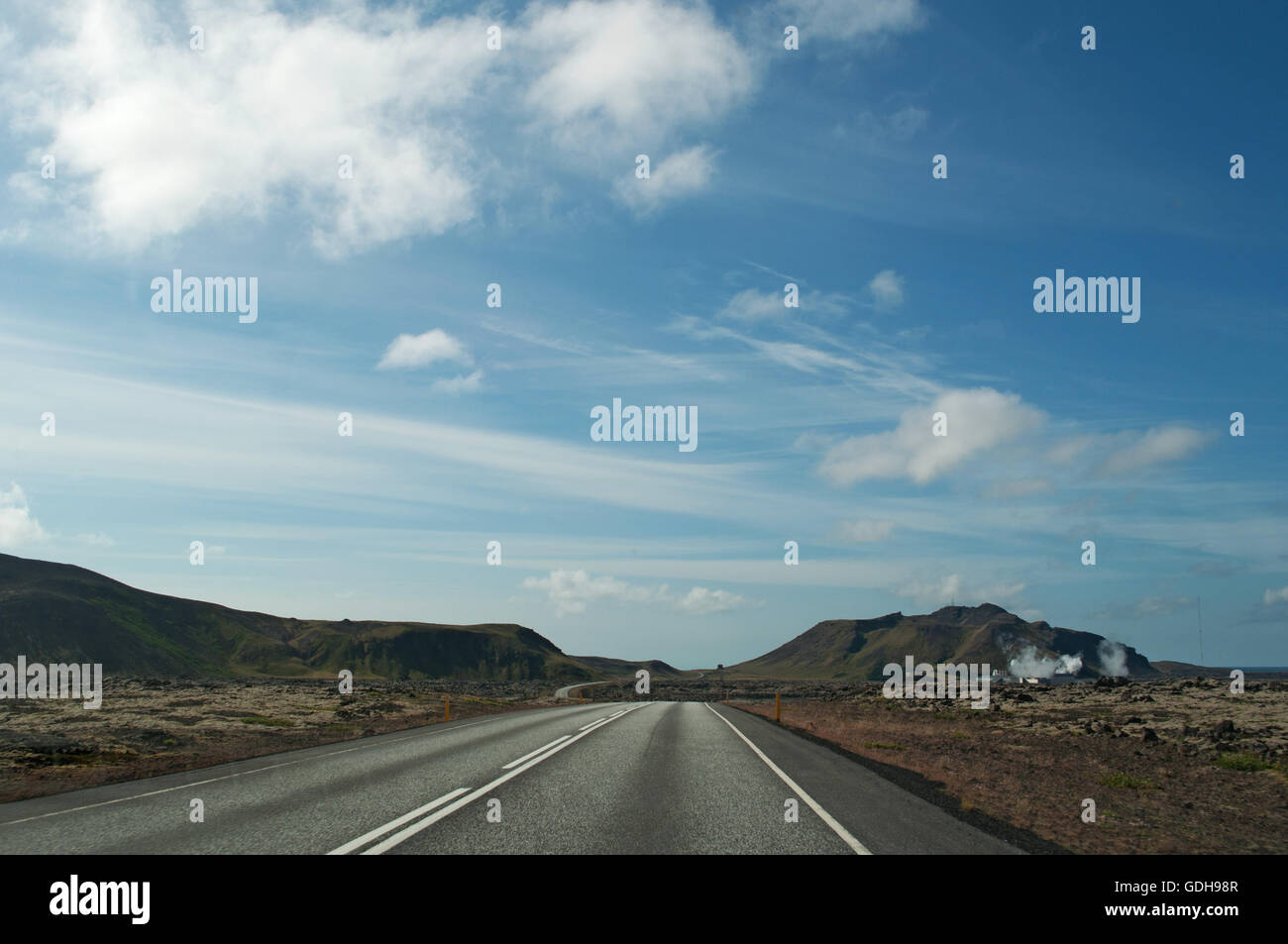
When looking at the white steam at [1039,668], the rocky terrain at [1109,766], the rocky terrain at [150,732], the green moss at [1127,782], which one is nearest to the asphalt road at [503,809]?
the rocky terrain at [1109,766]

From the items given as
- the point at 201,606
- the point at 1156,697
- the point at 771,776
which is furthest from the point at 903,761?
the point at 201,606

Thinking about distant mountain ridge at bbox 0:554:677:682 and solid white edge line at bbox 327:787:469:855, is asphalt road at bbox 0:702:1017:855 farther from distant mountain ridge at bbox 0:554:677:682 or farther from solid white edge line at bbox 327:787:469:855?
distant mountain ridge at bbox 0:554:677:682

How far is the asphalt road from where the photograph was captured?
8703 mm

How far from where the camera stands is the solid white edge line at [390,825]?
8289mm

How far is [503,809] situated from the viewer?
35.3 feet

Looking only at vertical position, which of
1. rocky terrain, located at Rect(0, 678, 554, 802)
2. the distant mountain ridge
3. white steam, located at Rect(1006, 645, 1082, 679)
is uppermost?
rocky terrain, located at Rect(0, 678, 554, 802)

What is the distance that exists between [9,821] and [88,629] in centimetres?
15461

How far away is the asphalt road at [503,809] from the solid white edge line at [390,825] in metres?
0.03

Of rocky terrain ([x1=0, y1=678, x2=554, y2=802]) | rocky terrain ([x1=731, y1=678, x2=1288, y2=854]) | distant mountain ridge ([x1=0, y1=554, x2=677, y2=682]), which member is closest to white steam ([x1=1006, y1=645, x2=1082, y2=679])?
distant mountain ridge ([x1=0, y1=554, x2=677, y2=682])

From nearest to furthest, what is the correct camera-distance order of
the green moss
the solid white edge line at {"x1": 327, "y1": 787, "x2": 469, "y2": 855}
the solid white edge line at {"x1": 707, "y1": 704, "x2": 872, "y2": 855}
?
the solid white edge line at {"x1": 327, "y1": 787, "x2": 469, "y2": 855}
the solid white edge line at {"x1": 707, "y1": 704, "x2": 872, "y2": 855}
the green moss

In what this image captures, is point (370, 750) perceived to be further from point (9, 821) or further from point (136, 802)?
point (9, 821)

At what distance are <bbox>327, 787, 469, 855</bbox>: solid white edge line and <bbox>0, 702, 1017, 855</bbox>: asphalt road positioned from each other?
Answer: 3 centimetres

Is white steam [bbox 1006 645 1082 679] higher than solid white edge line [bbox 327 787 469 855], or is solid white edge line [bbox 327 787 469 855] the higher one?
solid white edge line [bbox 327 787 469 855]

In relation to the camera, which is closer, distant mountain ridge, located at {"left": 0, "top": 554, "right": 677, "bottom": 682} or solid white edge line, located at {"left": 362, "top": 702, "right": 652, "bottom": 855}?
solid white edge line, located at {"left": 362, "top": 702, "right": 652, "bottom": 855}
